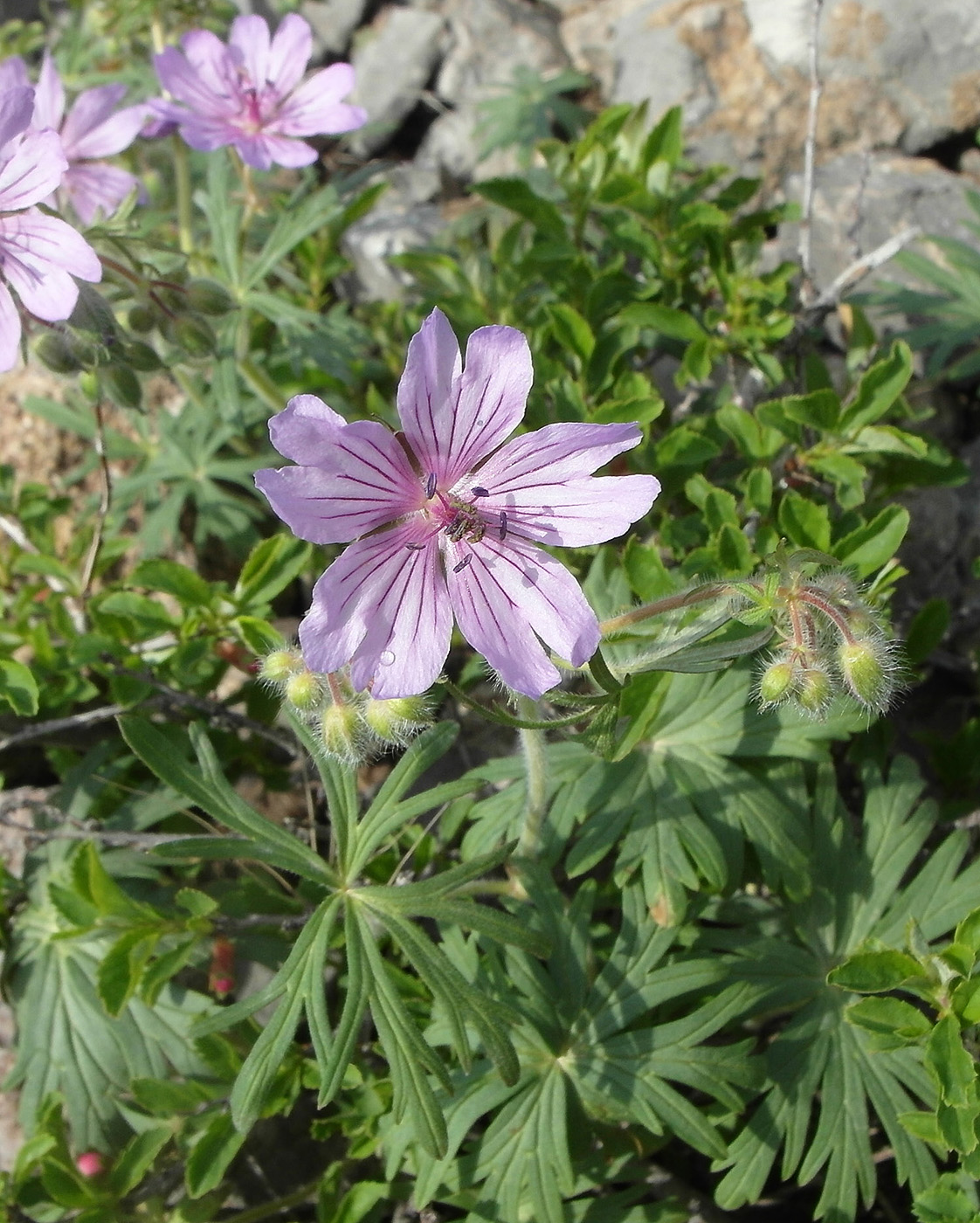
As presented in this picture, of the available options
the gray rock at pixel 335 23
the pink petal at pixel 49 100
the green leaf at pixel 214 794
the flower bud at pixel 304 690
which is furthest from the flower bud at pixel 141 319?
the gray rock at pixel 335 23

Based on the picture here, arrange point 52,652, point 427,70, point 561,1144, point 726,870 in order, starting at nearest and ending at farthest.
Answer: point 561,1144
point 726,870
point 52,652
point 427,70

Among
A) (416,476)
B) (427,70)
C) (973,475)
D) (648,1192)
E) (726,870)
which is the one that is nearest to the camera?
(416,476)

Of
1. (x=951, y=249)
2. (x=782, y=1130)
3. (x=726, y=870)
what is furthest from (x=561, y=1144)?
(x=951, y=249)

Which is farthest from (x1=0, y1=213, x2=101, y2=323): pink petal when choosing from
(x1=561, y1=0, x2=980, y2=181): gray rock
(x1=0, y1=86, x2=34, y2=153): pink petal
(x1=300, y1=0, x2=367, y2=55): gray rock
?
(x1=300, y1=0, x2=367, y2=55): gray rock

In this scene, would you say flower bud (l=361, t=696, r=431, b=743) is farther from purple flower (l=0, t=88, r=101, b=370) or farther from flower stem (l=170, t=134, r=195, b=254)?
flower stem (l=170, t=134, r=195, b=254)

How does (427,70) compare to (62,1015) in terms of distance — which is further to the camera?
(427,70)

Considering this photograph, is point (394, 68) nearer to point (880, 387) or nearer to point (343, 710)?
point (880, 387)

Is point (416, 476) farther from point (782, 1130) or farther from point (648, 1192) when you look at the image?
point (648, 1192)

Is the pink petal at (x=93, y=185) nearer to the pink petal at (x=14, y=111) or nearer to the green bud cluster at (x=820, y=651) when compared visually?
the pink petal at (x=14, y=111)
